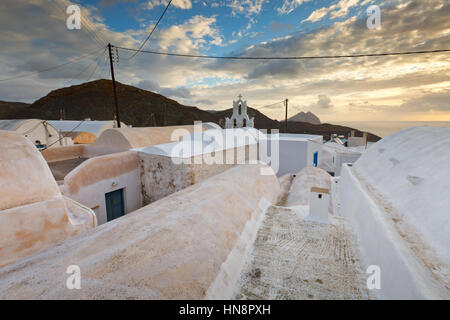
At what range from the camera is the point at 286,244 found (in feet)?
16.2

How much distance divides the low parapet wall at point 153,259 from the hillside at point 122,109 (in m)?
61.2

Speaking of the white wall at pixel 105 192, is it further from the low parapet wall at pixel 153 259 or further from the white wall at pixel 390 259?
the white wall at pixel 390 259

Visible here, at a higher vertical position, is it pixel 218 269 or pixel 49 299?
pixel 49 299

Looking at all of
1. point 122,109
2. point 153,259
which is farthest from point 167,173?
point 122,109

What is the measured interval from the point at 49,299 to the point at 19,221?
3.50 meters

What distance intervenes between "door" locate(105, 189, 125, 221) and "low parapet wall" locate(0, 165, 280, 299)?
17.0 feet

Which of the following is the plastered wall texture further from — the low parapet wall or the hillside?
the hillside

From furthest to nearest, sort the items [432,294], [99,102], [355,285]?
[99,102], [355,285], [432,294]

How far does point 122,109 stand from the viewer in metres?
72.1

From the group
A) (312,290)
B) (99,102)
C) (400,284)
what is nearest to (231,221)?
(312,290)

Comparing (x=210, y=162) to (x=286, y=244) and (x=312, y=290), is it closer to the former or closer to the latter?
(x=286, y=244)

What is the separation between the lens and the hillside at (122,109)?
68.9 m

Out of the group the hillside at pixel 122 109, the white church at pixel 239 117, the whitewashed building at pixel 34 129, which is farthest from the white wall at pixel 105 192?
the hillside at pixel 122 109

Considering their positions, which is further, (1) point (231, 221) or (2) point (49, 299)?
(1) point (231, 221)
